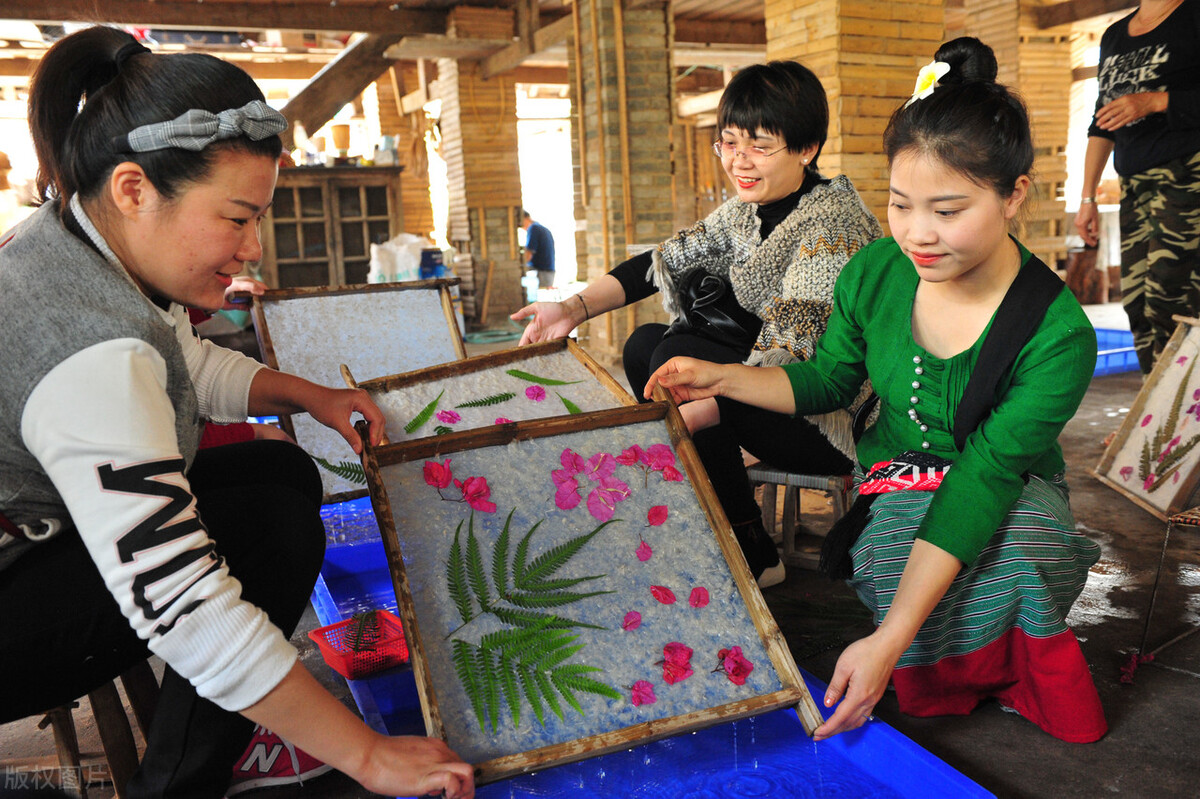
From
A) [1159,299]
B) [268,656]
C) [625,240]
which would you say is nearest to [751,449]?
[268,656]

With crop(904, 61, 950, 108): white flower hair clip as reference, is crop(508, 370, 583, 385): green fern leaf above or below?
below

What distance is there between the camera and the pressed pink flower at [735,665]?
4.79ft

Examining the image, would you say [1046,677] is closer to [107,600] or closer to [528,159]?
[107,600]

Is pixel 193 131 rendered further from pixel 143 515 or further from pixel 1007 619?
pixel 1007 619

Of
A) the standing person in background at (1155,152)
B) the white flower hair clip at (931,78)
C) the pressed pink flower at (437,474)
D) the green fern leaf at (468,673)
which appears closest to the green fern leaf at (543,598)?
the green fern leaf at (468,673)

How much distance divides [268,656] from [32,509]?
0.40 meters

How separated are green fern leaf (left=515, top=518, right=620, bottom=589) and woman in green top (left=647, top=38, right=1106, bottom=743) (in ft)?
1.43

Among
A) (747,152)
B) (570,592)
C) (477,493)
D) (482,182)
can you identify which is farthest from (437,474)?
(482,182)

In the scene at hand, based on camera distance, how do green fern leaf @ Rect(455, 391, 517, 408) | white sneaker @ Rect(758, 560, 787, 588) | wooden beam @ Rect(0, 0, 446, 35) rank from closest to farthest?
1. green fern leaf @ Rect(455, 391, 517, 408)
2. white sneaker @ Rect(758, 560, 787, 588)
3. wooden beam @ Rect(0, 0, 446, 35)

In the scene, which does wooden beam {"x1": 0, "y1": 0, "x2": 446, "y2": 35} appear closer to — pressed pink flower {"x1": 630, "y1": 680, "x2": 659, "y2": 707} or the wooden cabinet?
the wooden cabinet

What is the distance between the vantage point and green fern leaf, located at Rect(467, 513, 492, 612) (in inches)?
57.4

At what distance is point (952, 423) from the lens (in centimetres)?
168

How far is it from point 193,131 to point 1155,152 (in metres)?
3.42

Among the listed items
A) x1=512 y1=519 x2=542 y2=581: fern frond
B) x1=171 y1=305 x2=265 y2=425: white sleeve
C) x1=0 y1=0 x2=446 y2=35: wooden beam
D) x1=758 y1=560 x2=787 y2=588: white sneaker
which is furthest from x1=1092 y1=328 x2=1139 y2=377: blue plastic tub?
x1=0 y1=0 x2=446 y2=35: wooden beam
